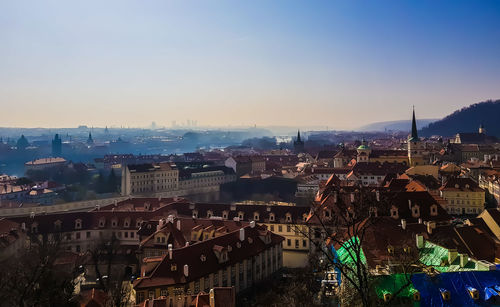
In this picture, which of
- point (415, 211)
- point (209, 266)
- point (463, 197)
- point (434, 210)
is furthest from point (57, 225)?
point (463, 197)

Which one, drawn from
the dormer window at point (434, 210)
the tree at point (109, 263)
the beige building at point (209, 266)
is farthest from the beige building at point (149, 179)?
the dormer window at point (434, 210)

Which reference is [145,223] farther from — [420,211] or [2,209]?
[2,209]

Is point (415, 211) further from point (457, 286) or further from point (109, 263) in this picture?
point (109, 263)

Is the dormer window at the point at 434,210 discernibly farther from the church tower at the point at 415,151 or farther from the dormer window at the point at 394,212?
the church tower at the point at 415,151

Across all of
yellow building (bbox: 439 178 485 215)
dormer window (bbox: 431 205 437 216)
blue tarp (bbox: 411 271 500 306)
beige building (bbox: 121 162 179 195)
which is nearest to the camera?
blue tarp (bbox: 411 271 500 306)

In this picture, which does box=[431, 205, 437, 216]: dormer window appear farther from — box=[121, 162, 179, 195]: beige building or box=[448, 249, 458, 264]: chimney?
box=[121, 162, 179, 195]: beige building

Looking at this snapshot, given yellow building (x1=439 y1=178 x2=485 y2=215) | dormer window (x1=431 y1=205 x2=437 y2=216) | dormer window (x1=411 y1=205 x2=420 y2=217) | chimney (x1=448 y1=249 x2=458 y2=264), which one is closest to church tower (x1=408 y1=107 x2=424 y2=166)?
yellow building (x1=439 y1=178 x2=485 y2=215)

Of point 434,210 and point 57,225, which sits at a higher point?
point 434,210
